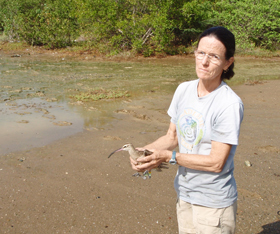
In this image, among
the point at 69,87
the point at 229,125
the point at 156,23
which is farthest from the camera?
the point at 156,23

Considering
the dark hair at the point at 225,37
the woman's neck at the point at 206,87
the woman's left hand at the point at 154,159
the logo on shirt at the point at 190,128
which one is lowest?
the woman's left hand at the point at 154,159

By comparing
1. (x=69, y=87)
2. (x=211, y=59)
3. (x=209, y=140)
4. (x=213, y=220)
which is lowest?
(x=69, y=87)

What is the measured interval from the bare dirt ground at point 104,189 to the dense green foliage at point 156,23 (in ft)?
44.9

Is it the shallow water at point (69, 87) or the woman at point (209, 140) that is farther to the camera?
the shallow water at point (69, 87)

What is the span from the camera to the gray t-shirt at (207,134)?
201cm

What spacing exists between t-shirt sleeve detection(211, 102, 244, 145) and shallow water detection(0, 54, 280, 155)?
4.55 metres

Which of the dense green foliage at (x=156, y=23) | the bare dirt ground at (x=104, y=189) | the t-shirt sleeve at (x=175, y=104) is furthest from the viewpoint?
the dense green foliage at (x=156, y=23)

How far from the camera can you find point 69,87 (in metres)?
11.0

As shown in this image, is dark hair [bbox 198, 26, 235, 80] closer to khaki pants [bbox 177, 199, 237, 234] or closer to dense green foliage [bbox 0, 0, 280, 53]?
khaki pants [bbox 177, 199, 237, 234]

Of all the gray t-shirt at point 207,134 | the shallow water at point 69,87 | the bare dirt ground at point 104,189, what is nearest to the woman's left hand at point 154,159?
the gray t-shirt at point 207,134

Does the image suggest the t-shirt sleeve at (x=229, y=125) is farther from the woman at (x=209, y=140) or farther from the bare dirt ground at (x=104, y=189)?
the bare dirt ground at (x=104, y=189)

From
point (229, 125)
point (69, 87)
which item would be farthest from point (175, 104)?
point (69, 87)

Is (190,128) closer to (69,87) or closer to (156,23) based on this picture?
(69,87)

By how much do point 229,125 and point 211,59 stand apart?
0.48 m
